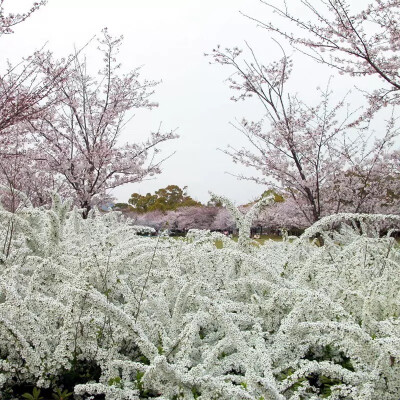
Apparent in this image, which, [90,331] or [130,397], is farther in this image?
[90,331]

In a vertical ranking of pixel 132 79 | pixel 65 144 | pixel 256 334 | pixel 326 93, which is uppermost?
pixel 132 79

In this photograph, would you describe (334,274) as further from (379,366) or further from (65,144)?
(65,144)

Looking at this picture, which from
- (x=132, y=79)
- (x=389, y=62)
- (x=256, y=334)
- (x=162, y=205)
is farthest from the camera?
(x=162, y=205)

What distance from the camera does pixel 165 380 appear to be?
1.61 metres

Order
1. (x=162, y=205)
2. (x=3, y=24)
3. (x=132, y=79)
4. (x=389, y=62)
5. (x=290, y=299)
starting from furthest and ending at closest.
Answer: (x=162, y=205)
(x=132, y=79)
(x=389, y=62)
(x=3, y=24)
(x=290, y=299)

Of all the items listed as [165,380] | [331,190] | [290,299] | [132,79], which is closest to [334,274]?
[290,299]

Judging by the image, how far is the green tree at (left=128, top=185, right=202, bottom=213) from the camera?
53.6 metres

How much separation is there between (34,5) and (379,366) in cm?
493

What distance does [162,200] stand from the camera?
5672cm

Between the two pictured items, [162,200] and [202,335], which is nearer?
[202,335]

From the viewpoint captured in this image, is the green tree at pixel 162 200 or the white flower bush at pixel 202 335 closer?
the white flower bush at pixel 202 335

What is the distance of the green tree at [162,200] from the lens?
53625 mm

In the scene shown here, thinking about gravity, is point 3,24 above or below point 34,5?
below

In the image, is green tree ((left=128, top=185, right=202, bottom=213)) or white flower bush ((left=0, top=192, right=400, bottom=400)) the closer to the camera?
white flower bush ((left=0, top=192, right=400, bottom=400))
